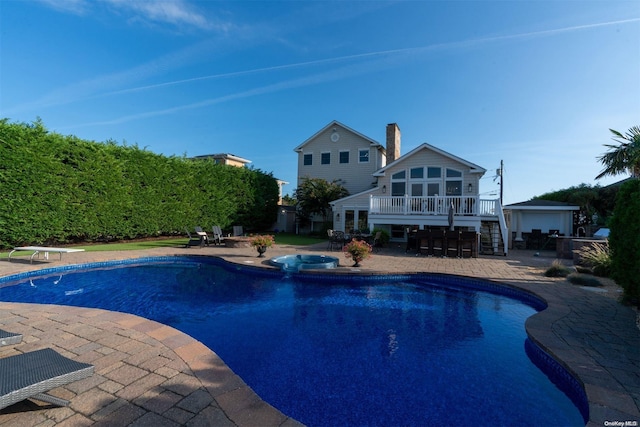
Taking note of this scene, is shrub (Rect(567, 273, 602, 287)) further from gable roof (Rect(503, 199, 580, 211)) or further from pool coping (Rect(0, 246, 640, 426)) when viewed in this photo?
gable roof (Rect(503, 199, 580, 211))

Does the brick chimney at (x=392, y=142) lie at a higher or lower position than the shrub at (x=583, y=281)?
higher

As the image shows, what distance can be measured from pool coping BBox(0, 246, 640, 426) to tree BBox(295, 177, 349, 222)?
16.4 metres

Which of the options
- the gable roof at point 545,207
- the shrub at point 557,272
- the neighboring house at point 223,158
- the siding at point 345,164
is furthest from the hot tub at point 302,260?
the neighboring house at point 223,158

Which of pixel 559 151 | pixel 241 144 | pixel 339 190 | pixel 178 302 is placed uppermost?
pixel 241 144

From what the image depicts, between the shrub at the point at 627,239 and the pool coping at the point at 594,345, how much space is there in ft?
1.95

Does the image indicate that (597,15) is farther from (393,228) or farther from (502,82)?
(393,228)

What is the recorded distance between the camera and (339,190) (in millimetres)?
22766

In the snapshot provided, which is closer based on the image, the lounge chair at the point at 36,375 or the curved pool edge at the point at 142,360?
the lounge chair at the point at 36,375

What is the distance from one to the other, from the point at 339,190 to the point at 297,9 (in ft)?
41.9

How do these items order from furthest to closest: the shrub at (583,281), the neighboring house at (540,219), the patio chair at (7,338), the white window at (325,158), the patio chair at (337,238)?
the white window at (325,158)
the neighboring house at (540,219)
the patio chair at (337,238)
the shrub at (583,281)
the patio chair at (7,338)

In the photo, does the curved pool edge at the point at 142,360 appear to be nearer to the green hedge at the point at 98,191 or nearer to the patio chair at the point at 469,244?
the green hedge at the point at 98,191

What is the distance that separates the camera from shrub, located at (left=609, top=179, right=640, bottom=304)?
4.95 meters

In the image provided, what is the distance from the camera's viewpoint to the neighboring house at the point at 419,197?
14461 mm

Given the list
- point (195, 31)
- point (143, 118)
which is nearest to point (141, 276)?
point (195, 31)
